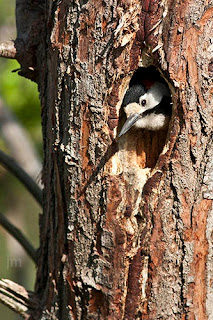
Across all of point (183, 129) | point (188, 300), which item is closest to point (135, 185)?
point (183, 129)

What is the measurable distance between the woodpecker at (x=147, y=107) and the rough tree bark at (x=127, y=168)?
269 millimetres

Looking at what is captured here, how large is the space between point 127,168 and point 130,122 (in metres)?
0.28

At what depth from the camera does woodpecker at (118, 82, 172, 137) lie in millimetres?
3013

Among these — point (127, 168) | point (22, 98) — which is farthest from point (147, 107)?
point (22, 98)

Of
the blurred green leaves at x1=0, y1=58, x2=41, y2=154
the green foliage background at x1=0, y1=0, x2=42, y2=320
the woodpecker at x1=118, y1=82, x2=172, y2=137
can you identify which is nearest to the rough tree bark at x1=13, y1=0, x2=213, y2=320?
the woodpecker at x1=118, y1=82, x2=172, y2=137

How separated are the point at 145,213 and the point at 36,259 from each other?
3.19 ft

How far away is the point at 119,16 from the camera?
2.45 m

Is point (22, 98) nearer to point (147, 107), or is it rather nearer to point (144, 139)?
point (147, 107)

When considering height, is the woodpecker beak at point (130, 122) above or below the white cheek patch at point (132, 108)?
below

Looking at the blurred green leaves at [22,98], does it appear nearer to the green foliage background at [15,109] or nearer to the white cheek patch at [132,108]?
A: the green foliage background at [15,109]

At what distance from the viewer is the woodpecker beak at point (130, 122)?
2720mm

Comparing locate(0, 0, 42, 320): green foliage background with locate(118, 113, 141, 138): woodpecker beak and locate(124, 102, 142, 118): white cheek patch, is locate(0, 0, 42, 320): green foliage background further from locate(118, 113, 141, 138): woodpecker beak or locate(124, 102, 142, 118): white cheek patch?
locate(118, 113, 141, 138): woodpecker beak

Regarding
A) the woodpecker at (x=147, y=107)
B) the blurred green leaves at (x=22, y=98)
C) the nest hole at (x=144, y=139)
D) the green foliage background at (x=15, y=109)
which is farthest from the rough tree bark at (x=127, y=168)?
the blurred green leaves at (x=22, y=98)

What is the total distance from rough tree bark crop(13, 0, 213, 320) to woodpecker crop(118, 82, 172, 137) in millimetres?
269
